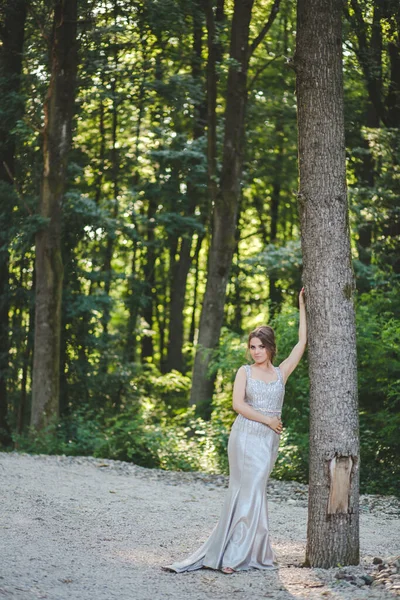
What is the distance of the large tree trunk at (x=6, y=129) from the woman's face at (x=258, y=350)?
10.5m

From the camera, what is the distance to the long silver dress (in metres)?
6.71

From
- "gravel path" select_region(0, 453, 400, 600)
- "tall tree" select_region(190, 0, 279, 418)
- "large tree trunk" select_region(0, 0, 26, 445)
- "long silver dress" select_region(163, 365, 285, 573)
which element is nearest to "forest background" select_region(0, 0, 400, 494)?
"large tree trunk" select_region(0, 0, 26, 445)

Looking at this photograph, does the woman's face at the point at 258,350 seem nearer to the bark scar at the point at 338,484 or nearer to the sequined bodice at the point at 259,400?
the sequined bodice at the point at 259,400

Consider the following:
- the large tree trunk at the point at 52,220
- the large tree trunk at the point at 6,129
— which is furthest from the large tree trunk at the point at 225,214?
the large tree trunk at the point at 6,129

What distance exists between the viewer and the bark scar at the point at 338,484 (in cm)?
662

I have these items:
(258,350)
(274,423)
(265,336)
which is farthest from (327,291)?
(274,423)

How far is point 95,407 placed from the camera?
19453 mm

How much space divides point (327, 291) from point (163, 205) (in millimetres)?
16362

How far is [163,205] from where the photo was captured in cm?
2277

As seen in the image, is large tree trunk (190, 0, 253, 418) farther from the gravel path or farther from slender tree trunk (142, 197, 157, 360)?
slender tree trunk (142, 197, 157, 360)

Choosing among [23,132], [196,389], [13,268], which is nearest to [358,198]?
[196,389]

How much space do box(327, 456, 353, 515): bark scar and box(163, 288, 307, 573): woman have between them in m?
0.54

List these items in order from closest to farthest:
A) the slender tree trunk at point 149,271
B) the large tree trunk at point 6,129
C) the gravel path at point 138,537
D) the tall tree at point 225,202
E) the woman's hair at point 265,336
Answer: the gravel path at point 138,537 < the woman's hair at point 265,336 < the large tree trunk at point 6,129 < the tall tree at point 225,202 < the slender tree trunk at point 149,271

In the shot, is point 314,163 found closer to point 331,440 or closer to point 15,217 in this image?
point 331,440
